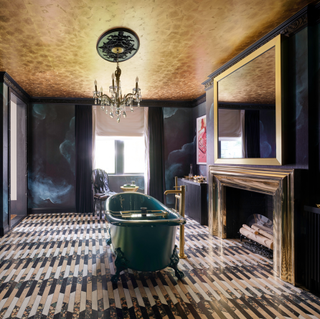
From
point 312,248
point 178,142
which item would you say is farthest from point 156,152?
point 312,248

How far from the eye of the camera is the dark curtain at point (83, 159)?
5527 millimetres

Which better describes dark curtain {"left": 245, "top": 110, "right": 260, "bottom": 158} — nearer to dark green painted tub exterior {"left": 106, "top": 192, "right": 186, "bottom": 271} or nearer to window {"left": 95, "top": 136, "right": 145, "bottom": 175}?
dark green painted tub exterior {"left": 106, "top": 192, "right": 186, "bottom": 271}

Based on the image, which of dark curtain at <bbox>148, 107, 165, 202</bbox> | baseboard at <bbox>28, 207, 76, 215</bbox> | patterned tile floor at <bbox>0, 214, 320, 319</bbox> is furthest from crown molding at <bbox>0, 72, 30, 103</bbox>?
dark curtain at <bbox>148, 107, 165, 202</bbox>

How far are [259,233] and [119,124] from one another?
4.03m

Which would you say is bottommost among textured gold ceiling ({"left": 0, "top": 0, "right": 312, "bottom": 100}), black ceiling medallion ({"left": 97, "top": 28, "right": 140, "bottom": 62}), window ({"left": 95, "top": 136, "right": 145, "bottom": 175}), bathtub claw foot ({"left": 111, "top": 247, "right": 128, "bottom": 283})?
bathtub claw foot ({"left": 111, "top": 247, "right": 128, "bottom": 283})

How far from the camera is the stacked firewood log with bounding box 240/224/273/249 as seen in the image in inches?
116

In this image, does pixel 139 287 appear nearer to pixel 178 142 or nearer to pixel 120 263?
pixel 120 263

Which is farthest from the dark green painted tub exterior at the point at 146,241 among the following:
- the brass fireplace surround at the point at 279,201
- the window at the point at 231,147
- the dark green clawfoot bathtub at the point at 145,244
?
the window at the point at 231,147

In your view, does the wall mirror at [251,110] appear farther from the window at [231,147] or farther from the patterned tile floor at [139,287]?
the patterned tile floor at [139,287]

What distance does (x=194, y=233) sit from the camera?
395cm

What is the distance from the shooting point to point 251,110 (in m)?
2.94

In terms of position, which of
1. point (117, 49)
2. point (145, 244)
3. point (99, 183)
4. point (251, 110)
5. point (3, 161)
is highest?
point (117, 49)

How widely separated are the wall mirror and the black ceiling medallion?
1433mm

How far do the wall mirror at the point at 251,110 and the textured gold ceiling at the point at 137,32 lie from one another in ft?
0.88
